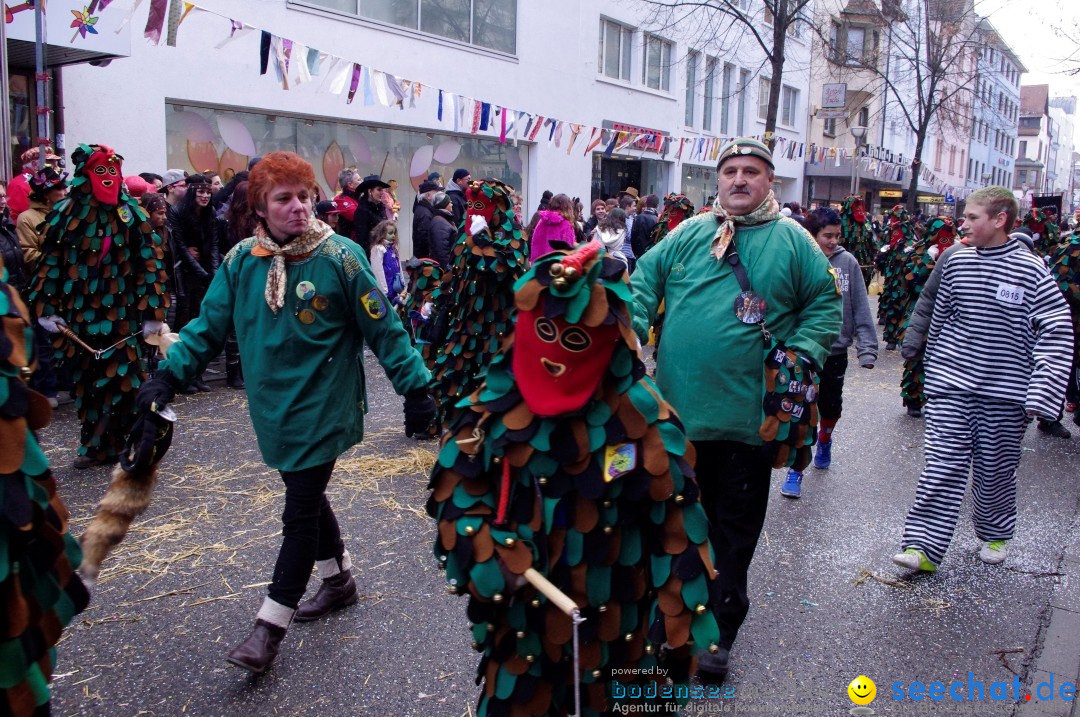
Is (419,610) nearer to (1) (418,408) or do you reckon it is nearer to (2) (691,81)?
(1) (418,408)

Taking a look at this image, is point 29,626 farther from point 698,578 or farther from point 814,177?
point 814,177

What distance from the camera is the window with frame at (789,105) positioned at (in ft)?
102

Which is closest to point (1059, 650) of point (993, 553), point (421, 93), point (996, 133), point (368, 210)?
point (993, 553)

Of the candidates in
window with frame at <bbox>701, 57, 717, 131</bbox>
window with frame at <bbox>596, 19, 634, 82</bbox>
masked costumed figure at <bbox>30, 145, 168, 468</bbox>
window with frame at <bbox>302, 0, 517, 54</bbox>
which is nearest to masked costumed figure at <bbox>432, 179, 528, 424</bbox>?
masked costumed figure at <bbox>30, 145, 168, 468</bbox>

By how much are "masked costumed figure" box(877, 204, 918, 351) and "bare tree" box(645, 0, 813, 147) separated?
249cm

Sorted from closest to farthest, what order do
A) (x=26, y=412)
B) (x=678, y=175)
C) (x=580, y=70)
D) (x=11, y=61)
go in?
1. (x=26, y=412)
2. (x=11, y=61)
3. (x=580, y=70)
4. (x=678, y=175)

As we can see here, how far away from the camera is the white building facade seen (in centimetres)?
1134

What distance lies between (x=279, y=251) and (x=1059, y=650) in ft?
12.6

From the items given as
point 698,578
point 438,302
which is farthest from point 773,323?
point 438,302

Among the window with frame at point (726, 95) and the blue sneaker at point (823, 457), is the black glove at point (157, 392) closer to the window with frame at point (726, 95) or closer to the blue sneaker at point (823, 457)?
the blue sneaker at point (823, 457)

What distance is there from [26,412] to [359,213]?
728cm

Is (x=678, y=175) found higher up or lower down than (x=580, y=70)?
lower down

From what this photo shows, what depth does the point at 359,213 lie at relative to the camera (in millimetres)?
9125

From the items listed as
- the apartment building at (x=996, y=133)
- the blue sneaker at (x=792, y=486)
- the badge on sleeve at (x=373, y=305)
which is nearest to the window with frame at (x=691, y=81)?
the blue sneaker at (x=792, y=486)
